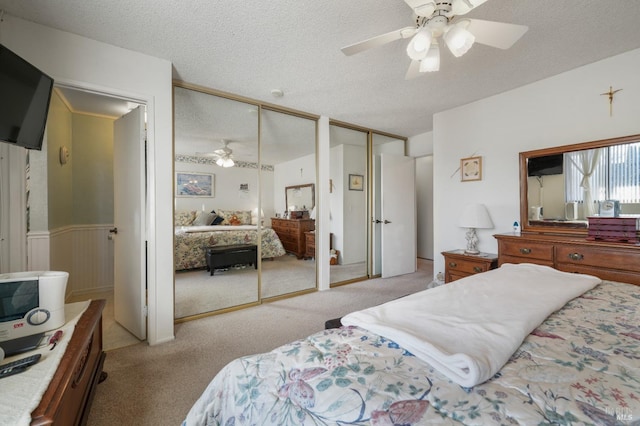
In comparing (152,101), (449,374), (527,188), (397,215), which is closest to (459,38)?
(449,374)

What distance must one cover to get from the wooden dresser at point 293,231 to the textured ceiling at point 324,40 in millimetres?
2625

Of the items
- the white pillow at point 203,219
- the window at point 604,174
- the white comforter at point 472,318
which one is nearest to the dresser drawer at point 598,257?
the window at point 604,174

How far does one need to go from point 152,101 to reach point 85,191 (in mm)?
2236

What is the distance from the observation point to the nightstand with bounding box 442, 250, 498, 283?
2791 millimetres

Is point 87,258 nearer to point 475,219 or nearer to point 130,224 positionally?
point 130,224

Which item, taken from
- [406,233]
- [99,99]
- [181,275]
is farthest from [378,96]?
[181,275]

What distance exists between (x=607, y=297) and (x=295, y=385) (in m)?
1.60

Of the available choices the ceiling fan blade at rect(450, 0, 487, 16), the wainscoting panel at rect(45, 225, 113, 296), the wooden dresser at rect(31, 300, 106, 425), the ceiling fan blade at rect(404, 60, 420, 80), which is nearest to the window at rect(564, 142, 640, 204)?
the ceiling fan blade at rect(404, 60, 420, 80)

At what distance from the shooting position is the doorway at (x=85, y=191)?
3.05m

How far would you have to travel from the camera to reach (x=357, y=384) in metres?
0.71

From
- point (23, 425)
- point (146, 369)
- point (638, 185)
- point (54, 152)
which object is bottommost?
point (146, 369)

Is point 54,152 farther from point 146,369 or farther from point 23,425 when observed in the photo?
point 23,425

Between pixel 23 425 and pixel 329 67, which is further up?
pixel 329 67

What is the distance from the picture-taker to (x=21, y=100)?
1472 mm
